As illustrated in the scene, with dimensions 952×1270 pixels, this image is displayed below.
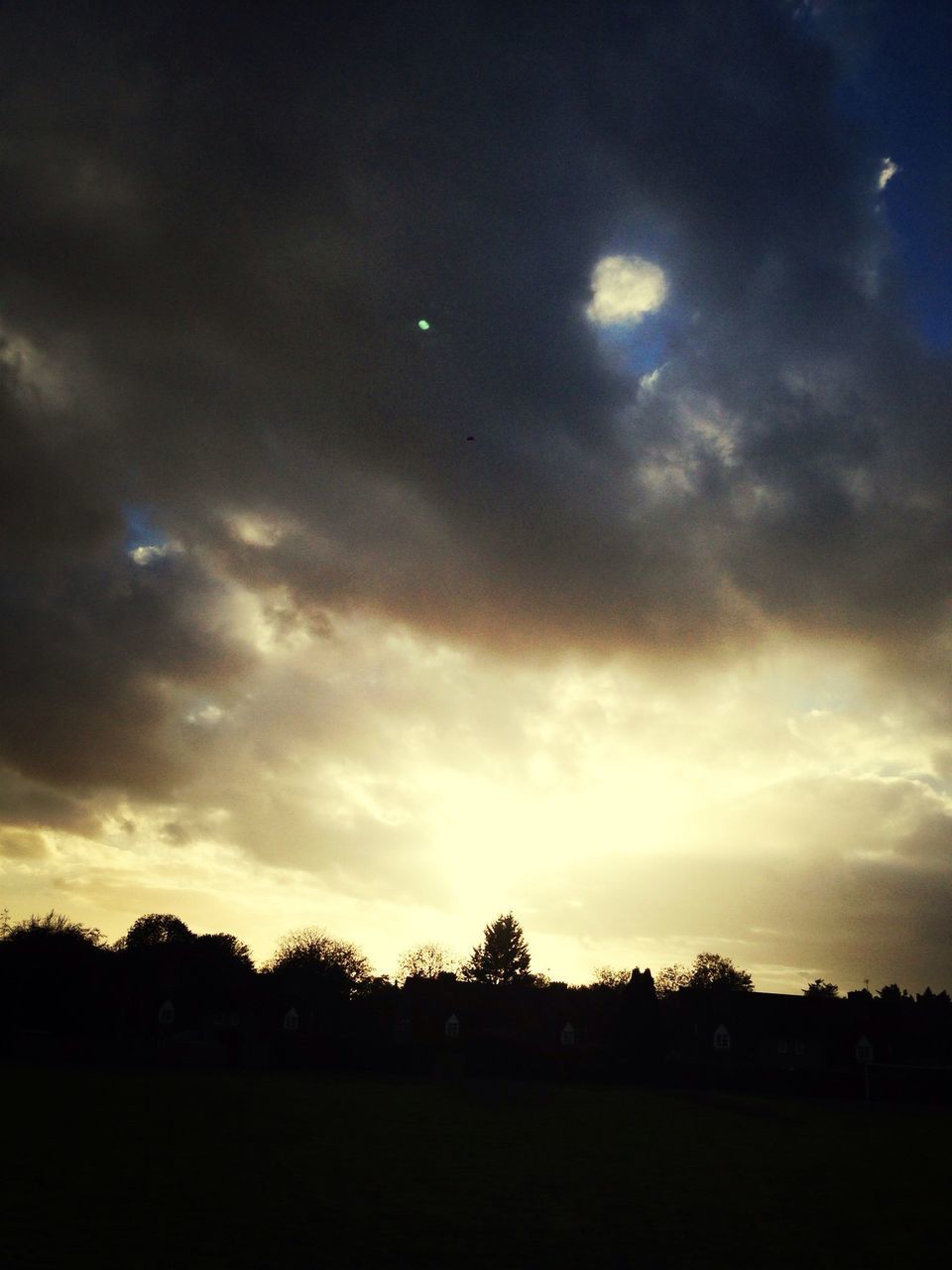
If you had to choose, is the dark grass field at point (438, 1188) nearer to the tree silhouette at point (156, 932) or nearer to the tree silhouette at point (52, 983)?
the tree silhouette at point (52, 983)

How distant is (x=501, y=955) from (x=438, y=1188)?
126m

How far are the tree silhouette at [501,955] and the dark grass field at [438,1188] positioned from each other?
102 metres

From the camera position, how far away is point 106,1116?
31.5 metres

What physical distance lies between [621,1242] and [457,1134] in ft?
56.7

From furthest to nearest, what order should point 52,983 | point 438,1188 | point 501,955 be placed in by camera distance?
point 501,955, point 52,983, point 438,1188

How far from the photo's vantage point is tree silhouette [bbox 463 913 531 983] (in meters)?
139

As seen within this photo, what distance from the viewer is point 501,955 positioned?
14025 cm

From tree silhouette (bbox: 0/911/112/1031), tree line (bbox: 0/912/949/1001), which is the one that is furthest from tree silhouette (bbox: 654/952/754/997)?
tree silhouette (bbox: 0/911/112/1031)

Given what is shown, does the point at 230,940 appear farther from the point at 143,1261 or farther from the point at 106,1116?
the point at 143,1261

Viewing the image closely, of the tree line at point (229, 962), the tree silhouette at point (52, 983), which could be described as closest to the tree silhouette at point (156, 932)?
the tree line at point (229, 962)

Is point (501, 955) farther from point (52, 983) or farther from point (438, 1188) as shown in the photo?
point (438, 1188)

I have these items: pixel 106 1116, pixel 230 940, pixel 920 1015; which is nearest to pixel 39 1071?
pixel 106 1116

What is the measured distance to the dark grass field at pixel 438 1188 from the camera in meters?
14.7

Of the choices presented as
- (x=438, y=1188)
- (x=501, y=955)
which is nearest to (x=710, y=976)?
(x=501, y=955)
